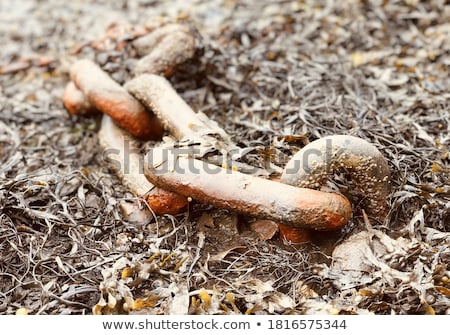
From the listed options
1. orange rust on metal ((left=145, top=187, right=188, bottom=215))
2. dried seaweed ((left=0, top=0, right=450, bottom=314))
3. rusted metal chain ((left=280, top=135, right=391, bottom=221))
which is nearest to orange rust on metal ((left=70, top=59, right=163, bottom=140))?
dried seaweed ((left=0, top=0, right=450, bottom=314))

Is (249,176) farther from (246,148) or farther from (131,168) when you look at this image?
(131,168)

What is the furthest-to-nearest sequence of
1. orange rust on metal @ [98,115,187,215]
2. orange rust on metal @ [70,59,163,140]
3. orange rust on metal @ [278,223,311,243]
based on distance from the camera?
orange rust on metal @ [70,59,163,140], orange rust on metal @ [98,115,187,215], orange rust on metal @ [278,223,311,243]

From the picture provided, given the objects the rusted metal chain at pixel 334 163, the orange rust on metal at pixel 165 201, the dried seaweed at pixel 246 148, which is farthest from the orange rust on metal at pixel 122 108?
the rusted metal chain at pixel 334 163

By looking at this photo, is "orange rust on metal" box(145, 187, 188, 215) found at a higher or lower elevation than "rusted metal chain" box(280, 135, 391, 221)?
lower

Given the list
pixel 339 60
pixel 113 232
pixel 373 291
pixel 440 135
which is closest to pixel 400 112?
pixel 440 135

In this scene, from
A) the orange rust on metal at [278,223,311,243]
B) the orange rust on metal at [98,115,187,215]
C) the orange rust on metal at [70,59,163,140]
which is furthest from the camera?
the orange rust on metal at [70,59,163,140]

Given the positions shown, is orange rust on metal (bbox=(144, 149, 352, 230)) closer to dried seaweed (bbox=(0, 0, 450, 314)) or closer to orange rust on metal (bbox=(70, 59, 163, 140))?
dried seaweed (bbox=(0, 0, 450, 314))

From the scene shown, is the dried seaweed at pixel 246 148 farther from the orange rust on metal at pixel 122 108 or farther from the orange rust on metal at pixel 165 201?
the orange rust on metal at pixel 122 108

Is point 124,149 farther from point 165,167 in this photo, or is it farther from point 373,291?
point 373,291
